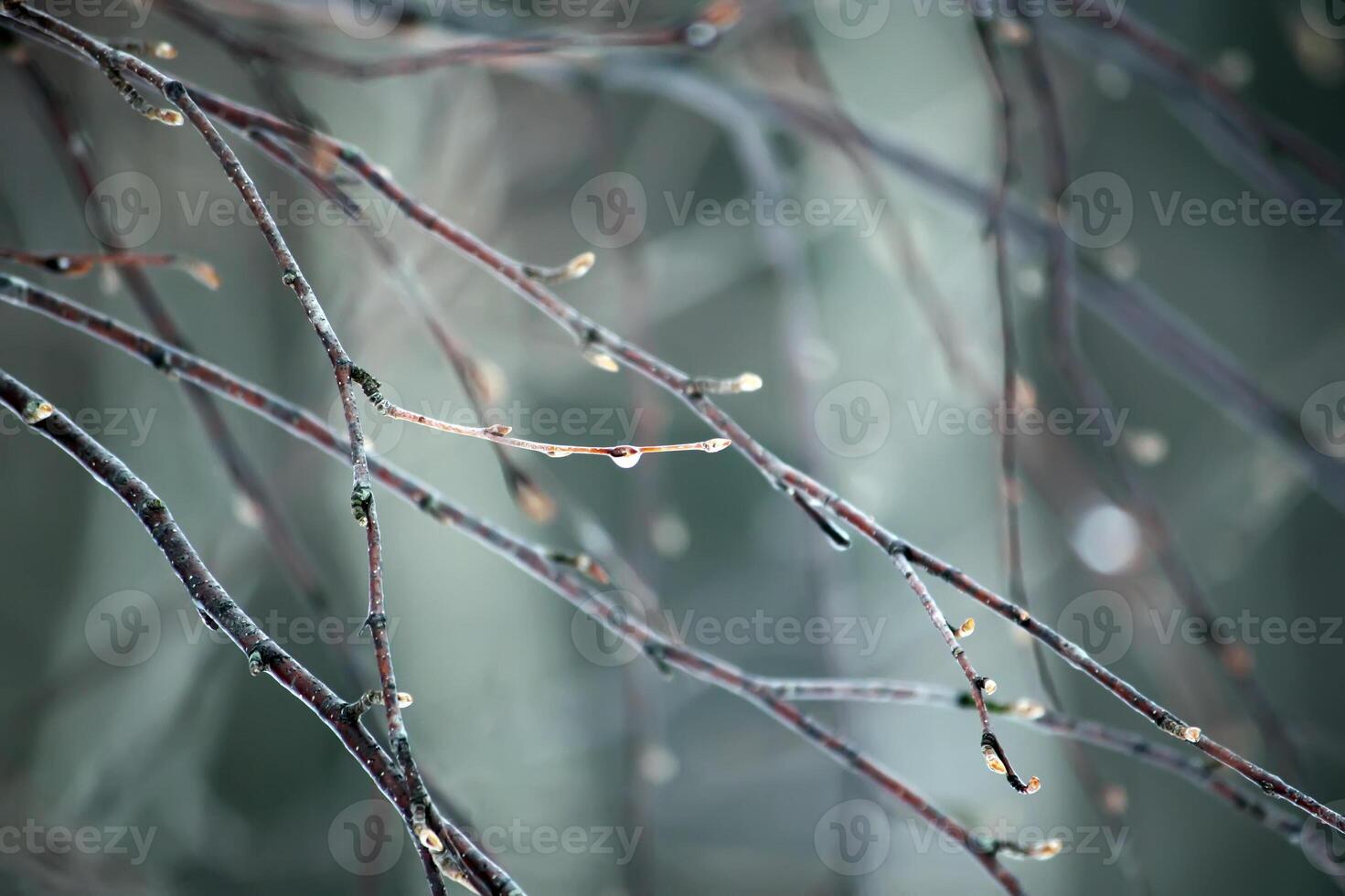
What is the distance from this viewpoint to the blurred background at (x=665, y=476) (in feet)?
3.28

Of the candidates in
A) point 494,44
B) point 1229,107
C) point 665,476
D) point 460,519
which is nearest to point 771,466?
point 460,519

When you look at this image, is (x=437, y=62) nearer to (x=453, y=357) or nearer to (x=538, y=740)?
(x=453, y=357)

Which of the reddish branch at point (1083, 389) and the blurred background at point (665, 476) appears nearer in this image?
the reddish branch at point (1083, 389)

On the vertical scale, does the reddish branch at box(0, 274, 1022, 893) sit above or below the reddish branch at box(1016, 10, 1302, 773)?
below

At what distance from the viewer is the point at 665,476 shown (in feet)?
4.99

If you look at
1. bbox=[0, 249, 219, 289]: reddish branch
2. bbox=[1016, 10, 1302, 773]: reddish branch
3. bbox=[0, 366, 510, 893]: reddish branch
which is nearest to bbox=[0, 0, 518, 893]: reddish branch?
bbox=[0, 366, 510, 893]: reddish branch

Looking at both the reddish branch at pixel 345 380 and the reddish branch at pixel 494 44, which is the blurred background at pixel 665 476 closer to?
the reddish branch at pixel 494 44

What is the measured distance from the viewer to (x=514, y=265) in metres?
0.36

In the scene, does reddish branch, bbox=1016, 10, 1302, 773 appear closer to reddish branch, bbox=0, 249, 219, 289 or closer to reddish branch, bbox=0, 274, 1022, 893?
reddish branch, bbox=0, 274, 1022, 893

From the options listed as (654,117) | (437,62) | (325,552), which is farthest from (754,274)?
(437,62)

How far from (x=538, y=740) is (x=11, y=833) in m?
0.65

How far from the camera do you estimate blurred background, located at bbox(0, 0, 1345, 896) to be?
1.00 meters

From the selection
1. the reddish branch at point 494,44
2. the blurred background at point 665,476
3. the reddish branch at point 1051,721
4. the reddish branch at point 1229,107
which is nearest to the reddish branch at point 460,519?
the reddish branch at point 1051,721

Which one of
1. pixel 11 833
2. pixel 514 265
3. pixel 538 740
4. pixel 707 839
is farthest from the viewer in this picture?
pixel 707 839
